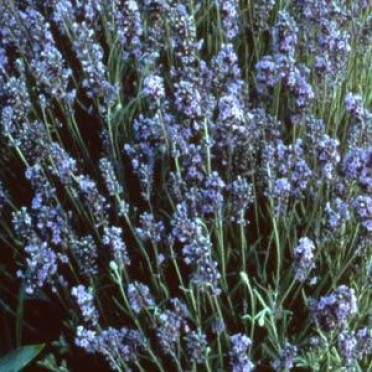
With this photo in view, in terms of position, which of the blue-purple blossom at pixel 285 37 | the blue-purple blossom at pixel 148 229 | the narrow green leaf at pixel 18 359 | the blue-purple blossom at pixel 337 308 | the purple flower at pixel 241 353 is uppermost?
the blue-purple blossom at pixel 285 37

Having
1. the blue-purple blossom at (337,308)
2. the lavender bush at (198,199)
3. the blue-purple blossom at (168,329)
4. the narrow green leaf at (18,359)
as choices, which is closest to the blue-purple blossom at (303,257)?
the lavender bush at (198,199)

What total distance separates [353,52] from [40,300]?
133 cm

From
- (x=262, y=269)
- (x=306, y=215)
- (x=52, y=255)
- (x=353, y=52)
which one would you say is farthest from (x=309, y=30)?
(x=52, y=255)

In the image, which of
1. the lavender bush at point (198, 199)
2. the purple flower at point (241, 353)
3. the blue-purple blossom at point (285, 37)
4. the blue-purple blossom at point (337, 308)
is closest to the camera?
the blue-purple blossom at point (337, 308)

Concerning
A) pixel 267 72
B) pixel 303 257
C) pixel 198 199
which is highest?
pixel 267 72

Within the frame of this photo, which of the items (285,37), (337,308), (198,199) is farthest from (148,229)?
(285,37)

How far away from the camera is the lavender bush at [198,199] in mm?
1988

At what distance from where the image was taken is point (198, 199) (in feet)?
6.95

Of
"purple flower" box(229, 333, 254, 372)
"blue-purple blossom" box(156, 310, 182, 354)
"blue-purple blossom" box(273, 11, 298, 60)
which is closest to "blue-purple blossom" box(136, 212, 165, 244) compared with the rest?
"blue-purple blossom" box(156, 310, 182, 354)

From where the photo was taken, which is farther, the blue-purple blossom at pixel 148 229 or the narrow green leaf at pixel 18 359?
the narrow green leaf at pixel 18 359

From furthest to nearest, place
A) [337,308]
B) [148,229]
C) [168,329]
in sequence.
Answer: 1. [148,229]
2. [168,329]
3. [337,308]

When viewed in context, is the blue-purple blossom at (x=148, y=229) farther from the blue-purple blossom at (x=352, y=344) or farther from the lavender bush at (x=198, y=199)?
the blue-purple blossom at (x=352, y=344)

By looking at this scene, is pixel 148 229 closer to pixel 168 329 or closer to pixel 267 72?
pixel 168 329

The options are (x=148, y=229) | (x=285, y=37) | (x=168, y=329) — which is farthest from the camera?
(x=285, y=37)
